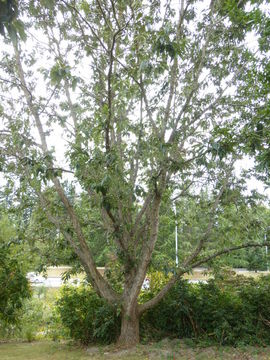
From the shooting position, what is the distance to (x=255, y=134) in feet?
15.5

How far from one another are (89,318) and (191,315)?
180 centimetres

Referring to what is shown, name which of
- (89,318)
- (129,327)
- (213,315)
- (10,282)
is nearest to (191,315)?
(213,315)

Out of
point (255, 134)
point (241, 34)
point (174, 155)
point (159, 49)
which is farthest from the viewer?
point (241, 34)

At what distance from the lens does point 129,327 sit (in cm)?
596

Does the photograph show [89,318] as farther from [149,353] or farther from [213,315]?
[213,315]

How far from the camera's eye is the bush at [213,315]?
19.6 feet

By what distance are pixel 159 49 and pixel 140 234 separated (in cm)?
339

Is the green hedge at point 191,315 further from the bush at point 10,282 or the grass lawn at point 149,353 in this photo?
the bush at point 10,282

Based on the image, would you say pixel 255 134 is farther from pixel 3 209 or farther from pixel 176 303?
pixel 3 209

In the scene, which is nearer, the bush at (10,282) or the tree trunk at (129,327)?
the tree trunk at (129,327)

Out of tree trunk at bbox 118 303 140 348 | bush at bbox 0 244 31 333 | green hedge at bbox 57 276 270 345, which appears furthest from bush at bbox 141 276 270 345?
bush at bbox 0 244 31 333

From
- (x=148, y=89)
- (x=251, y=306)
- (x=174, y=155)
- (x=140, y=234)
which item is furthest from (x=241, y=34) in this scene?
(x=251, y=306)

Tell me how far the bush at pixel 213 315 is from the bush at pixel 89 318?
2.09 ft

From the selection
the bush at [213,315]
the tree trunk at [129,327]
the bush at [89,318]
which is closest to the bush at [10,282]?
the bush at [89,318]
